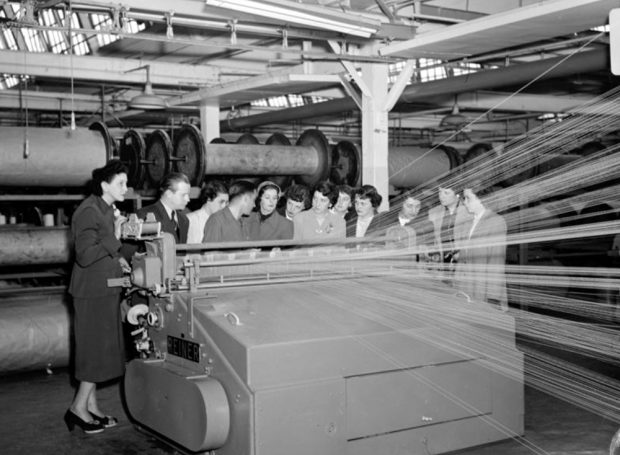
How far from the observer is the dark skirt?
5.38 m

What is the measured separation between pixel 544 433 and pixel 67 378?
15.3 ft

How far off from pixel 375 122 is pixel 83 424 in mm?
5218

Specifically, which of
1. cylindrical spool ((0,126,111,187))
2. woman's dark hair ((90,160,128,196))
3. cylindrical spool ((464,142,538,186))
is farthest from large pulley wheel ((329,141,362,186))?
woman's dark hair ((90,160,128,196))

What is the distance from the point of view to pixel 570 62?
9211mm

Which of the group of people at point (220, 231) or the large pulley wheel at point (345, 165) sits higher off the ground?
the large pulley wheel at point (345, 165)

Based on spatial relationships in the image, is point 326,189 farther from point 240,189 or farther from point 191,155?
point 191,155

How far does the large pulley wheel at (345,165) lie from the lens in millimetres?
10281

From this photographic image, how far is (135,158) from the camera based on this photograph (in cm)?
899

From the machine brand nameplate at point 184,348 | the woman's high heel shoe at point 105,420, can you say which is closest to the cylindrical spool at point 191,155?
the woman's high heel shoe at point 105,420

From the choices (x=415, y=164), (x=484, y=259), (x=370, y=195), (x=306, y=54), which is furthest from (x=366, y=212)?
(x=415, y=164)

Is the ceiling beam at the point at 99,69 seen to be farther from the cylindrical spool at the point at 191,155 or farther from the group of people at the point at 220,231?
the group of people at the point at 220,231

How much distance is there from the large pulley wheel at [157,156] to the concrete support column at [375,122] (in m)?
2.37

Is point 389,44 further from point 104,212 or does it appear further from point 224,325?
point 224,325

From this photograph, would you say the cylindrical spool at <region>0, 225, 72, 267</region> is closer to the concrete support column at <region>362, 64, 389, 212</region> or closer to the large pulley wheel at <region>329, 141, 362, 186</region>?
the concrete support column at <region>362, 64, 389, 212</region>
